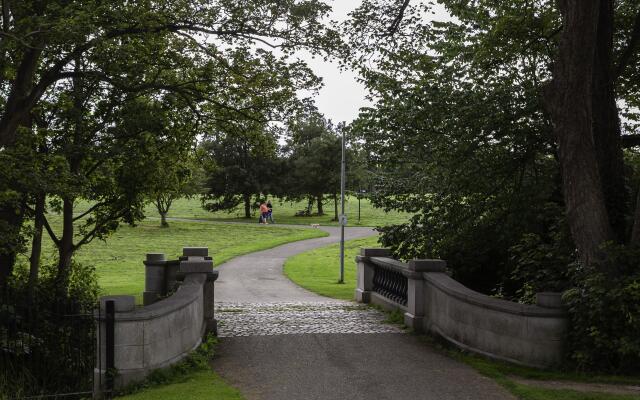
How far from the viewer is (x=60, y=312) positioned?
9031 millimetres

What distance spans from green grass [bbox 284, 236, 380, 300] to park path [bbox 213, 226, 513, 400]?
6.15 meters

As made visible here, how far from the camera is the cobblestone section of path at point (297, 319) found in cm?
1213

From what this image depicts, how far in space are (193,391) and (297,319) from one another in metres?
5.91

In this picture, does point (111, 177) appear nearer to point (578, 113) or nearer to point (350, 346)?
point (350, 346)

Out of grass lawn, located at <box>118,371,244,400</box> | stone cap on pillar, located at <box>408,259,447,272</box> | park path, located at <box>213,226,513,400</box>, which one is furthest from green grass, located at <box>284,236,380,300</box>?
grass lawn, located at <box>118,371,244,400</box>

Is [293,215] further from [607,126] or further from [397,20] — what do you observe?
[607,126]

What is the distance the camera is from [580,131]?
31.1 feet

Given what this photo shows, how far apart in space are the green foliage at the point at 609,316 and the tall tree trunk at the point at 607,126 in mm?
2515

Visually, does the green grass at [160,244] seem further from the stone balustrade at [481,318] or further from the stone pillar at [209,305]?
the stone balustrade at [481,318]

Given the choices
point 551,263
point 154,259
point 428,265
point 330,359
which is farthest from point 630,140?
point 154,259

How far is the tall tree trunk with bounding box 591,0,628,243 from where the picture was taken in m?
11.1

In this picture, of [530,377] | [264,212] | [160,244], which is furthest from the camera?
[264,212]

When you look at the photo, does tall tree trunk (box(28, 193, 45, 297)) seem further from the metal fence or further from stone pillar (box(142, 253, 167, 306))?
the metal fence

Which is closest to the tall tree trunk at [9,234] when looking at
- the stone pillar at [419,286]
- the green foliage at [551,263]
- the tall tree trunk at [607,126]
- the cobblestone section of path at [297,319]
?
the cobblestone section of path at [297,319]
